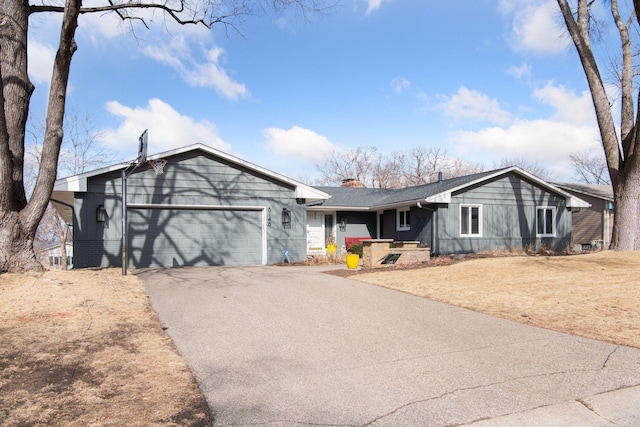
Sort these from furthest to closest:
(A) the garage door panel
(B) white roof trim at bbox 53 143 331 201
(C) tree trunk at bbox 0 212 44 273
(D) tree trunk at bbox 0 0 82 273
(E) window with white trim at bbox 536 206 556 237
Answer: (E) window with white trim at bbox 536 206 556 237
(A) the garage door panel
(B) white roof trim at bbox 53 143 331 201
(D) tree trunk at bbox 0 0 82 273
(C) tree trunk at bbox 0 212 44 273

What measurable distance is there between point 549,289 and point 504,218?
10779 mm

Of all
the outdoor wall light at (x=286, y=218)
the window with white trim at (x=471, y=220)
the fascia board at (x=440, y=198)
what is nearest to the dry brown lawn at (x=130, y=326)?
the outdoor wall light at (x=286, y=218)

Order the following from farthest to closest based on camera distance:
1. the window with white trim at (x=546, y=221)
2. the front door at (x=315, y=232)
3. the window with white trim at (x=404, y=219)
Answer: the front door at (x=315, y=232) < the window with white trim at (x=404, y=219) < the window with white trim at (x=546, y=221)

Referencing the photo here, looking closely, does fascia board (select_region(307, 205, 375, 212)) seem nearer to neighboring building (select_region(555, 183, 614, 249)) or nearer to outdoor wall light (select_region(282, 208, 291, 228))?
outdoor wall light (select_region(282, 208, 291, 228))

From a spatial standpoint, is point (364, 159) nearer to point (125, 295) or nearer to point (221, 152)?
point (221, 152)

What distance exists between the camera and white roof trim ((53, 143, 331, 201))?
44.5 feet

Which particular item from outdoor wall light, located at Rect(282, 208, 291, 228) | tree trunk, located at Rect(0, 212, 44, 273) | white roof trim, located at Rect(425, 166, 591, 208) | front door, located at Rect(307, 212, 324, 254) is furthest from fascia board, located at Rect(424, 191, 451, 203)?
tree trunk, located at Rect(0, 212, 44, 273)

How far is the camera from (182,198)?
1528 cm

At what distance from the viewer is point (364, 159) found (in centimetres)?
4759

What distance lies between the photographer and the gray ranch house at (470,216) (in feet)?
61.0

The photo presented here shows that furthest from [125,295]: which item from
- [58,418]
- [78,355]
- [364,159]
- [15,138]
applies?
[364,159]

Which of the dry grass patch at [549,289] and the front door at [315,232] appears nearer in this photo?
the dry grass patch at [549,289]

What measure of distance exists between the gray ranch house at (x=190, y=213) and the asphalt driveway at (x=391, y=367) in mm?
6791

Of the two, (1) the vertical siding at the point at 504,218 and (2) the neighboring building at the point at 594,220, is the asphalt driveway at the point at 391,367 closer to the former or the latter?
(1) the vertical siding at the point at 504,218
